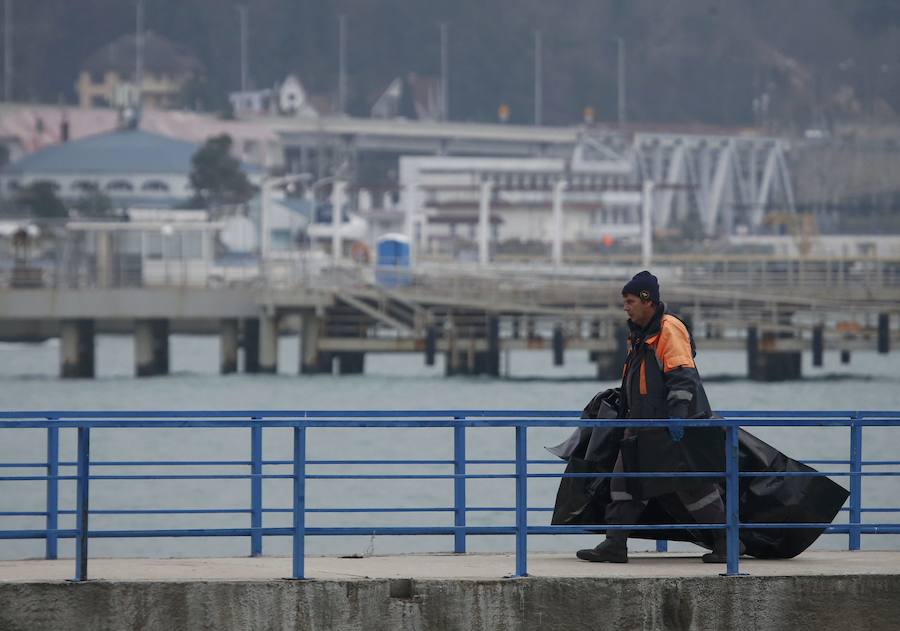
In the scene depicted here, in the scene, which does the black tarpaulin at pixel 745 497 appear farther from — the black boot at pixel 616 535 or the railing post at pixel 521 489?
the railing post at pixel 521 489

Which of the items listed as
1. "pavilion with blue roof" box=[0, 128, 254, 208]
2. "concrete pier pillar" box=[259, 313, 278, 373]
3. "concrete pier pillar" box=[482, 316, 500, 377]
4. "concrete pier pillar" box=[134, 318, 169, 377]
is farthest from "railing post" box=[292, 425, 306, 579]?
"pavilion with blue roof" box=[0, 128, 254, 208]

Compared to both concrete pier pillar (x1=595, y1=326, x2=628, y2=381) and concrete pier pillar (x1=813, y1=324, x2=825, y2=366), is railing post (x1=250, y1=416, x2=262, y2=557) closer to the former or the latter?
concrete pier pillar (x1=595, y1=326, x2=628, y2=381)

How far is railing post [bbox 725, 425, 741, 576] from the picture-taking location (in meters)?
10.4

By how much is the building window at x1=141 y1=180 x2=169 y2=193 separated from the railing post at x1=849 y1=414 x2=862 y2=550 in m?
154

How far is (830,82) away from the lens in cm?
17712

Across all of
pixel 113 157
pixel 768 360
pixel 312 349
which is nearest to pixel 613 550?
pixel 768 360

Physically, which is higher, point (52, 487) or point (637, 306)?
point (637, 306)

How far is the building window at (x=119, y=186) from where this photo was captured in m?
165

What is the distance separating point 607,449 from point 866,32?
527ft

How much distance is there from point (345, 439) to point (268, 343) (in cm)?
2247

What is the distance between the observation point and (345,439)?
40125 mm

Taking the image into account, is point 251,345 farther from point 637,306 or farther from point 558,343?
point 637,306

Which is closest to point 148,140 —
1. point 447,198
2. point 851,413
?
→ point 447,198

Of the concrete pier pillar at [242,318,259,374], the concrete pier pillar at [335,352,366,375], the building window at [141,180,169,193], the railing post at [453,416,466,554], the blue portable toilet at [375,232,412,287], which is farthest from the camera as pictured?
the building window at [141,180,169,193]
